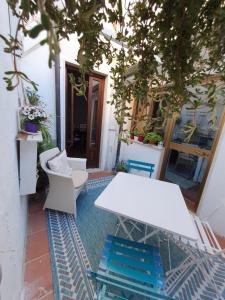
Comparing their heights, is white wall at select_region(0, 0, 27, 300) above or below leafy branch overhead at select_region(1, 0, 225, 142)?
below

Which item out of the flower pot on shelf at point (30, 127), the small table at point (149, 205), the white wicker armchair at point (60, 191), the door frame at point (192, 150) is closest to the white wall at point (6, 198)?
the flower pot on shelf at point (30, 127)

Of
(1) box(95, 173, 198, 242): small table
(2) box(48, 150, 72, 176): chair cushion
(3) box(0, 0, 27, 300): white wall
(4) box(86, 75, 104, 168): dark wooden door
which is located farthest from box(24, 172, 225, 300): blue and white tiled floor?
(4) box(86, 75, 104, 168): dark wooden door

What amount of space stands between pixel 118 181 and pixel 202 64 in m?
1.44

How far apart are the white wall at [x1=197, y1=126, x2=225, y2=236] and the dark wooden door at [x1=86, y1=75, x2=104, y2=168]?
2417 millimetres

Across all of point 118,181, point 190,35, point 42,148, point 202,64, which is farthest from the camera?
point 42,148

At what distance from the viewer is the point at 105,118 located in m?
3.50

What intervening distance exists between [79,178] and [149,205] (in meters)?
1.33

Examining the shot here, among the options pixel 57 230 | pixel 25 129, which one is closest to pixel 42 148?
pixel 25 129

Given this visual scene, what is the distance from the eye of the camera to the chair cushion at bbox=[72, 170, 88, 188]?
2.22 meters

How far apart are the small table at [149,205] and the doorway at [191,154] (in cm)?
94

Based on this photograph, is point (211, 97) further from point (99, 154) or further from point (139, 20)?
point (99, 154)

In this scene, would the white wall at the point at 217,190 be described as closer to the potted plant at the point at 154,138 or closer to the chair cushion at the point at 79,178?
the potted plant at the point at 154,138

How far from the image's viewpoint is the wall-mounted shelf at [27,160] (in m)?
1.31

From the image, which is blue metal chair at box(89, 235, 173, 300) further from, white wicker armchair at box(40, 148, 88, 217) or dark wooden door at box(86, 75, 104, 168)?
dark wooden door at box(86, 75, 104, 168)
